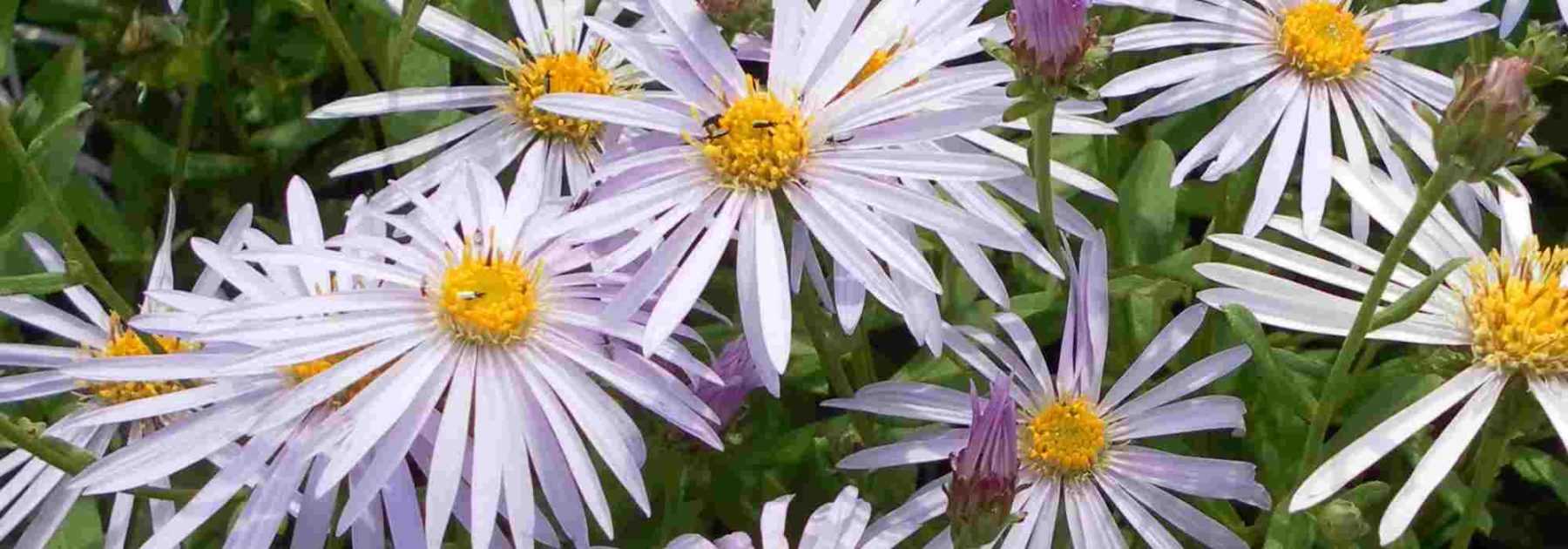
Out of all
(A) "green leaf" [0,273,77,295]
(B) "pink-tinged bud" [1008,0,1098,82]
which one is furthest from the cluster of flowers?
(A) "green leaf" [0,273,77,295]

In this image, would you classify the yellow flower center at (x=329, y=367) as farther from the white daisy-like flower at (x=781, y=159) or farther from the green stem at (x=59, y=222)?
the green stem at (x=59, y=222)

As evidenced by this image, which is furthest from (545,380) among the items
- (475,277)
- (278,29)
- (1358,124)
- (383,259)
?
(278,29)

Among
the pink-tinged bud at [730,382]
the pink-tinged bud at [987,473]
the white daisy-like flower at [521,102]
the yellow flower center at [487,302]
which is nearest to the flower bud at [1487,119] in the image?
the pink-tinged bud at [987,473]

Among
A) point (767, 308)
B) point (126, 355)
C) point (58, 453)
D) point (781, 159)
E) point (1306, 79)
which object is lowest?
point (58, 453)

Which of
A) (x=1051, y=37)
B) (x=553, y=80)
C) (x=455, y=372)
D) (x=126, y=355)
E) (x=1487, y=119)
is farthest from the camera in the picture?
(x=553, y=80)

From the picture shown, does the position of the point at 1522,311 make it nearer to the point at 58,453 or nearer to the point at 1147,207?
the point at 1147,207

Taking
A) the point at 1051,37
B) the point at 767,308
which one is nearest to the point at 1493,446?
the point at 1051,37
